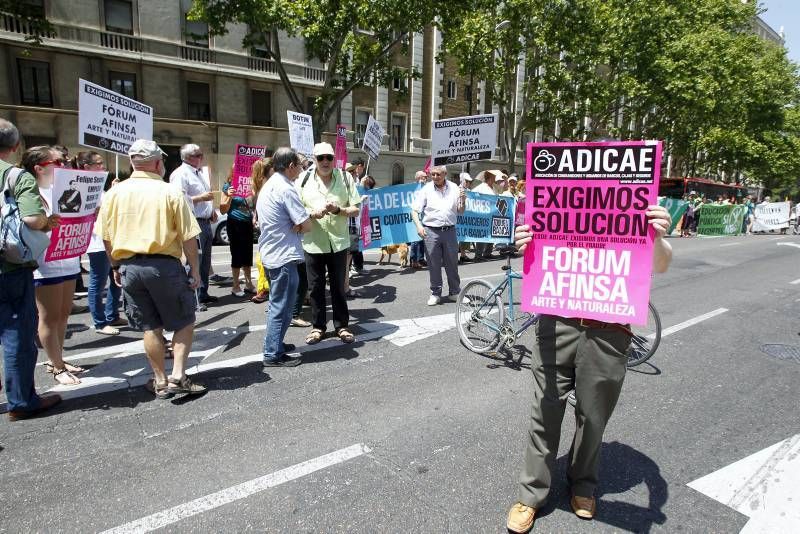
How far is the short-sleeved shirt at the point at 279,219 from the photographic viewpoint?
4500 millimetres

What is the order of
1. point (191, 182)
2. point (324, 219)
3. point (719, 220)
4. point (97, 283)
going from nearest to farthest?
point (324, 219), point (97, 283), point (191, 182), point (719, 220)

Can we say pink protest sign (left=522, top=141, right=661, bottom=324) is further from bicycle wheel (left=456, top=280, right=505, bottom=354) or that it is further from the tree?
the tree

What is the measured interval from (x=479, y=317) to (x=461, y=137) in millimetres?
6060

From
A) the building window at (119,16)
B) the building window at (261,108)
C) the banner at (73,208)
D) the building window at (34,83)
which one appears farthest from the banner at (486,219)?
the building window at (119,16)

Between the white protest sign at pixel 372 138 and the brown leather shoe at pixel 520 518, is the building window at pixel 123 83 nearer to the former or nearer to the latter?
the white protest sign at pixel 372 138

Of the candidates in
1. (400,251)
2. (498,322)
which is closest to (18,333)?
(498,322)

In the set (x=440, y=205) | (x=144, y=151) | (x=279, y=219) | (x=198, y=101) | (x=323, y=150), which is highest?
(x=198, y=101)

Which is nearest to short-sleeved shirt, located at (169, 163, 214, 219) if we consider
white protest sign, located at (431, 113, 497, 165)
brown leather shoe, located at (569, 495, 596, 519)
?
white protest sign, located at (431, 113, 497, 165)

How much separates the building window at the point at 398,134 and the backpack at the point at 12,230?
29508mm

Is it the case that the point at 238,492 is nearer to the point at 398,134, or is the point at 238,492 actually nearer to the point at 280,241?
the point at 280,241

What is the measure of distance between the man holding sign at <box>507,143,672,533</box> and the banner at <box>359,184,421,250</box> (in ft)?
24.2

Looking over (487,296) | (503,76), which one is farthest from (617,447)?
(503,76)

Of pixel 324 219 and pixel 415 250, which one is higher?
pixel 324 219

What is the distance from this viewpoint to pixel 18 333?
11.1ft
